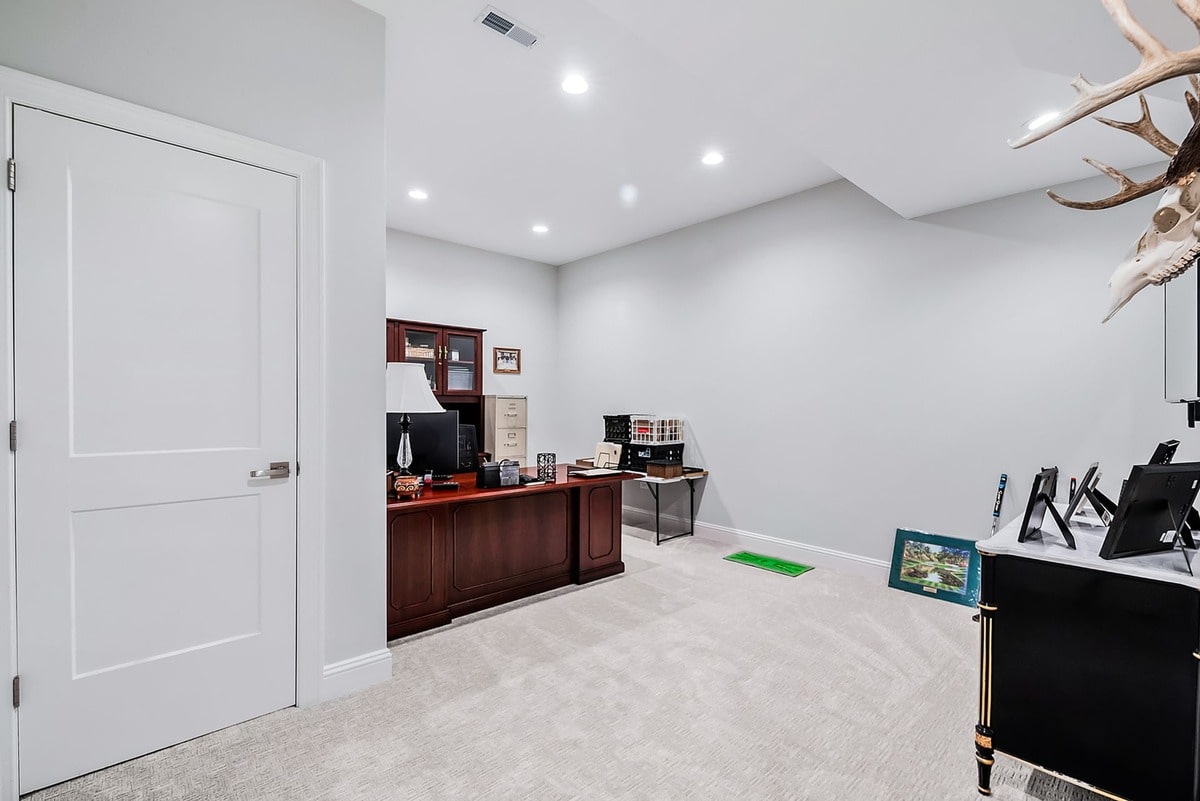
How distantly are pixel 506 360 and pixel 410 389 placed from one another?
339 cm

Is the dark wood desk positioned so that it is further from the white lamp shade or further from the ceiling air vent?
the ceiling air vent

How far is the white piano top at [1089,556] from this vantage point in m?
1.56

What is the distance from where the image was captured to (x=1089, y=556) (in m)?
1.70

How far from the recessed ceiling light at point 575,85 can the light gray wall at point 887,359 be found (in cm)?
229

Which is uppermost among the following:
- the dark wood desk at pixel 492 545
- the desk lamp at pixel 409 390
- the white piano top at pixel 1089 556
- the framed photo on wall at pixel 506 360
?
the framed photo on wall at pixel 506 360

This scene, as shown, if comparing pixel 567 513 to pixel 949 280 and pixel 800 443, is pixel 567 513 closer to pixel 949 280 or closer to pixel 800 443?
pixel 800 443

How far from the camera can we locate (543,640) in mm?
2908

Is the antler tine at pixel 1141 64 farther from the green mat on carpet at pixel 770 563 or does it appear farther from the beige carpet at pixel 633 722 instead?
the green mat on carpet at pixel 770 563

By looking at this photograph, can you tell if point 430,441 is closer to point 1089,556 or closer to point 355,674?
point 355,674

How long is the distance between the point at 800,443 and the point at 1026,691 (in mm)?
2790

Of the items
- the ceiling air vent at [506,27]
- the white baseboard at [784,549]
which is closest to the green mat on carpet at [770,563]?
the white baseboard at [784,549]

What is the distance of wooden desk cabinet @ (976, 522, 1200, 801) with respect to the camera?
1.52m

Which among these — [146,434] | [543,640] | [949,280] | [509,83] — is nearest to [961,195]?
[949,280]

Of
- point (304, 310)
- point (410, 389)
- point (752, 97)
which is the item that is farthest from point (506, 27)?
point (410, 389)
